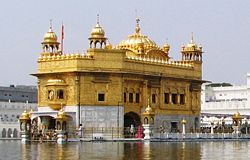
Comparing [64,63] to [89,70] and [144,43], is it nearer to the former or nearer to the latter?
[89,70]

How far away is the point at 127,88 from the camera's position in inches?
2143

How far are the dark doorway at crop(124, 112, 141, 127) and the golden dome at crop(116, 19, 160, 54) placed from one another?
570cm

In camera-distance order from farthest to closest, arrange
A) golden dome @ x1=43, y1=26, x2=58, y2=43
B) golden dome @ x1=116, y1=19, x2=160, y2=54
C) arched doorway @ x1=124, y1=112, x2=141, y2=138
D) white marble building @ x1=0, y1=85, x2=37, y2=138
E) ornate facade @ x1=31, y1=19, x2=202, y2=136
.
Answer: white marble building @ x1=0, y1=85, x2=37, y2=138
golden dome @ x1=116, y1=19, x2=160, y2=54
golden dome @ x1=43, y1=26, x2=58, y2=43
arched doorway @ x1=124, y1=112, x2=141, y2=138
ornate facade @ x1=31, y1=19, x2=202, y2=136

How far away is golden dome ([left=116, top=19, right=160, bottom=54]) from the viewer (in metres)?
59.0

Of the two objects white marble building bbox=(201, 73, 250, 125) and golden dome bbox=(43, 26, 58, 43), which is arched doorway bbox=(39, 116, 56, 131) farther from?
white marble building bbox=(201, 73, 250, 125)

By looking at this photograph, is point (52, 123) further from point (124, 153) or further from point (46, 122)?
point (124, 153)

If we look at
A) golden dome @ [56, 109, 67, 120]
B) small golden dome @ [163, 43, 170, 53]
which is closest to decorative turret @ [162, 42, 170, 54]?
small golden dome @ [163, 43, 170, 53]

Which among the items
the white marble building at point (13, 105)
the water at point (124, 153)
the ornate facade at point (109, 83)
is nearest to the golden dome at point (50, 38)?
the ornate facade at point (109, 83)

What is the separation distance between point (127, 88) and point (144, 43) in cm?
685

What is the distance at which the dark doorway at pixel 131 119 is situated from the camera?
56.3 m

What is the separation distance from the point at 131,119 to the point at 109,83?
5631 mm

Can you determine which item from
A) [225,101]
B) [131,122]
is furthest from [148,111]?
[225,101]

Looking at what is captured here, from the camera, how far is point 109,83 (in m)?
52.9

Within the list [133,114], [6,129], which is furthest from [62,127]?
[6,129]
